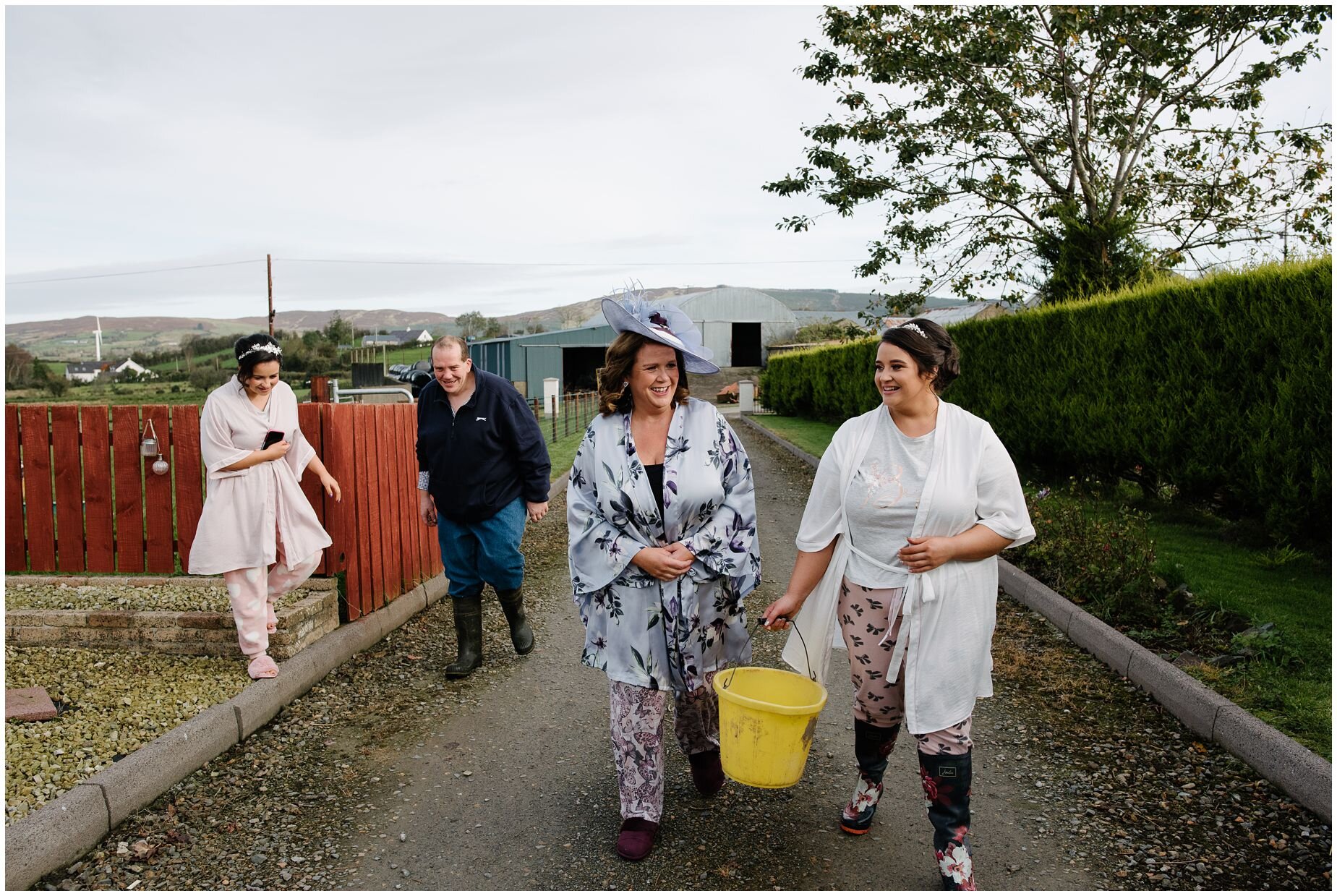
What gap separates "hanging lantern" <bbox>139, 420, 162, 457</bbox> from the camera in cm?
605

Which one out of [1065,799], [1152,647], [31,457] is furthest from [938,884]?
[31,457]

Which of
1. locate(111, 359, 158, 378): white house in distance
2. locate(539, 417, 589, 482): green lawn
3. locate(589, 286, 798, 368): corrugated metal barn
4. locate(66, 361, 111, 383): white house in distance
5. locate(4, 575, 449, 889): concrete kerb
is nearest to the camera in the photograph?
locate(4, 575, 449, 889): concrete kerb

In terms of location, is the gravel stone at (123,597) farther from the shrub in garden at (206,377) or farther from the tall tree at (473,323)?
the tall tree at (473,323)

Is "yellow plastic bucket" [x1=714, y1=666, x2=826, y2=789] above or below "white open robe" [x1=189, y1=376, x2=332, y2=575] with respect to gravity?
below

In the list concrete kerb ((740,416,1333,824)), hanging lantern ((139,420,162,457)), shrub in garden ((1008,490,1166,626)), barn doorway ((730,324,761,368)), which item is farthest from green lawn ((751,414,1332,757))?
barn doorway ((730,324,761,368))

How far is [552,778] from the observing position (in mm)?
4117

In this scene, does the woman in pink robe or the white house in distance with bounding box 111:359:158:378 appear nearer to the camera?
the woman in pink robe

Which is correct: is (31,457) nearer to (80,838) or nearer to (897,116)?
(80,838)

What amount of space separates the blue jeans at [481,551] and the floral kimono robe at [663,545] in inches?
80.9

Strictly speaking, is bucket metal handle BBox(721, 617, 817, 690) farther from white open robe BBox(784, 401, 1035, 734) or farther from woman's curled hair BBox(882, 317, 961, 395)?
woman's curled hair BBox(882, 317, 961, 395)

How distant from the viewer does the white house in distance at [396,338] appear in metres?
50.7

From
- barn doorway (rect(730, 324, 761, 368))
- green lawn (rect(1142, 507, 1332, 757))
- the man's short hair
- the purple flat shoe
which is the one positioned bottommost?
the purple flat shoe

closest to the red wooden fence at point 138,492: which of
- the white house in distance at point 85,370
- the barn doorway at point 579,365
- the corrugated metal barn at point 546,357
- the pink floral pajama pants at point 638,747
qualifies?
the pink floral pajama pants at point 638,747

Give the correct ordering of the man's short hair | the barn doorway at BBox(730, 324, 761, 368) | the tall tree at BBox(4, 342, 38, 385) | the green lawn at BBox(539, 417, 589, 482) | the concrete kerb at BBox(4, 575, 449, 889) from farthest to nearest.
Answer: the barn doorway at BBox(730, 324, 761, 368)
the tall tree at BBox(4, 342, 38, 385)
the green lawn at BBox(539, 417, 589, 482)
the man's short hair
the concrete kerb at BBox(4, 575, 449, 889)
